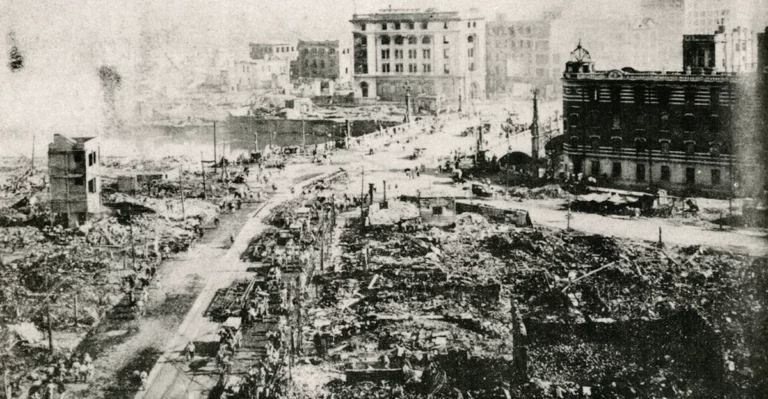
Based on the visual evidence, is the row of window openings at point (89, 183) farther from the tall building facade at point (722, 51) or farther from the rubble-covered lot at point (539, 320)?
the tall building facade at point (722, 51)

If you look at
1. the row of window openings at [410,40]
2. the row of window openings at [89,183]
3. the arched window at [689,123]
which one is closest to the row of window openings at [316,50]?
the row of window openings at [410,40]

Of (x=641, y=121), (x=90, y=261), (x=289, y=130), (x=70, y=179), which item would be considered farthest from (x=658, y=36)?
(x=90, y=261)

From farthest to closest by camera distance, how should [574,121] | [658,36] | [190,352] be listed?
[658,36], [574,121], [190,352]

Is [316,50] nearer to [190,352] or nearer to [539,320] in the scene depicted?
[539,320]

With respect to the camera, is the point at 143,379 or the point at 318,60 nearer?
the point at 143,379

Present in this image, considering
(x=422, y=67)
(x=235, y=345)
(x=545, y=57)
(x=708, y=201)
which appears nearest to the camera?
(x=235, y=345)

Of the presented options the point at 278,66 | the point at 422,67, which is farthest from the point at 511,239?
the point at 278,66

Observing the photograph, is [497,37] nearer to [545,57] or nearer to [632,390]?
[545,57]
